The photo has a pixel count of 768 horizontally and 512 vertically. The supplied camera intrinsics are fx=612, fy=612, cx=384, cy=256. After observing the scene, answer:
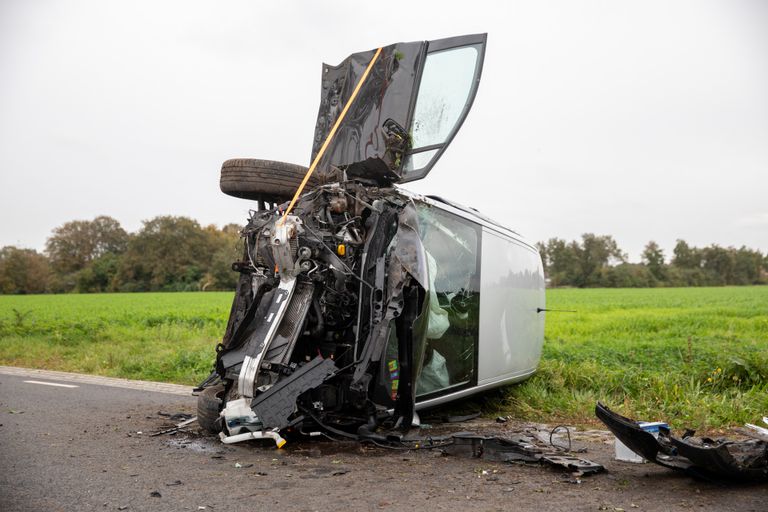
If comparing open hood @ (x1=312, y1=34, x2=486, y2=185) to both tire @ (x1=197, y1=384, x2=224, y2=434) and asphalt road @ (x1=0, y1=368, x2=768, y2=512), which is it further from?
asphalt road @ (x1=0, y1=368, x2=768, y2=512)

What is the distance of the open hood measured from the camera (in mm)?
5461

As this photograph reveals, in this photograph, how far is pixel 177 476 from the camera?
147 inches

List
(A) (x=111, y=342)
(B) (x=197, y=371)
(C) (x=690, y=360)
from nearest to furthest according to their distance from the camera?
(C) (x=690, y=360), (B) (x=197, y=371), (A) (x=111, y=342)

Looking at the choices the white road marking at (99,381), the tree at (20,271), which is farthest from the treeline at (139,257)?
the white road marking at (99,381)

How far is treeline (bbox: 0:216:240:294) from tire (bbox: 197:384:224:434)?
4248 centimetres

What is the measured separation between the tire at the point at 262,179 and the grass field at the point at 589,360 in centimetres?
309

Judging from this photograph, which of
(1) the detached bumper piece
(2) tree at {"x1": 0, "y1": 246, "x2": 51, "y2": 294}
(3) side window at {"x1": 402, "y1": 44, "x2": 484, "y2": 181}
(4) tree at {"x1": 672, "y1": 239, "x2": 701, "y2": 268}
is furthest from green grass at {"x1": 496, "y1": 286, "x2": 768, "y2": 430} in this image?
(4) tree at {"x1": 672, "y1": 239, "x2": 701, "y2": 268}

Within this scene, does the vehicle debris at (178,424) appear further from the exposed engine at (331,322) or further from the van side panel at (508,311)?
the van side panel at (508,311)

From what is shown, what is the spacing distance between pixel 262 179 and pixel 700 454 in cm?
413

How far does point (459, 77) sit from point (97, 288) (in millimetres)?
52458

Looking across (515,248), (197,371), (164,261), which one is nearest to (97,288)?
(164,261)

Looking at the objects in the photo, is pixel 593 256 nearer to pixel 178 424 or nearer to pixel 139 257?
pixel 139 257

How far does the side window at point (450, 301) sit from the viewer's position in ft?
16.6

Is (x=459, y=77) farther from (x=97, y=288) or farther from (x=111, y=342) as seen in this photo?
(x=97, y=288)
